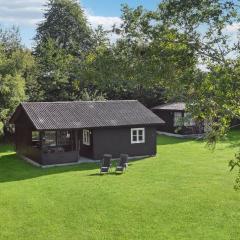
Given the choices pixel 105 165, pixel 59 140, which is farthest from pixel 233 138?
pixel 105 165

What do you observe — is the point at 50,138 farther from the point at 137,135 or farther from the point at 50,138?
the point at 137,135

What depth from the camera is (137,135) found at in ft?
108

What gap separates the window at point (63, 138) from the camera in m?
33.8

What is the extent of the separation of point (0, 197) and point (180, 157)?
51.0 feet

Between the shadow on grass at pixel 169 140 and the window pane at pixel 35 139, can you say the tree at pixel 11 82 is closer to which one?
the window pane at pixel 35 139

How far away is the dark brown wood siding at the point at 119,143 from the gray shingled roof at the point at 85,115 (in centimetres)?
70

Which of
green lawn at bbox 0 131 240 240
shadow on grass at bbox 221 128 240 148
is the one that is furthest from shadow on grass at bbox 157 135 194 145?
green lawn at bbox 0 131 240 240

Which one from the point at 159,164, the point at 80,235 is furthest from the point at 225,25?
the point at 159,164

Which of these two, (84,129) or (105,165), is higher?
(84,129)

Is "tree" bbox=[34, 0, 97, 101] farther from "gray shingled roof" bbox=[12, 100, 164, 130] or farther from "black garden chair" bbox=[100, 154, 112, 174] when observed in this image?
"black garden chair" bbox=[100, 154, 112, 174]

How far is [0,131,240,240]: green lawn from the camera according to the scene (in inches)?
635

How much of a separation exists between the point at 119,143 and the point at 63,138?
190 inches

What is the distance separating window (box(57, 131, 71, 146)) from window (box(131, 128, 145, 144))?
5111mm

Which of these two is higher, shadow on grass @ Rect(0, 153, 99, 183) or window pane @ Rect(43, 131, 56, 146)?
window pane @ Rect(43, 131, 56, 146)
